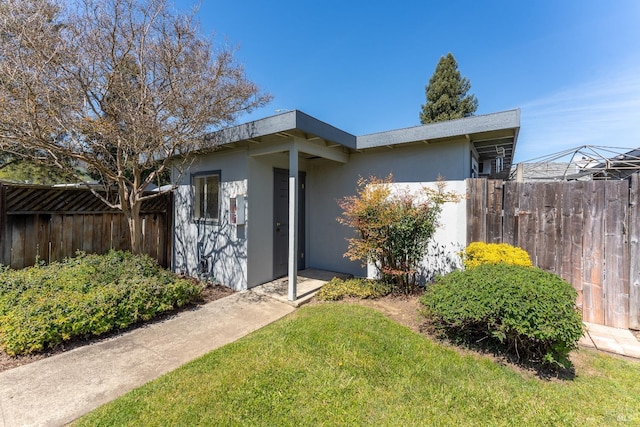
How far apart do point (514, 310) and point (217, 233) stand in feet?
17.6

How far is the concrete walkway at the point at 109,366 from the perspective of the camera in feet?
7.34

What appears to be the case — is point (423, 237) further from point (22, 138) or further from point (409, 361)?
point (22, 138)

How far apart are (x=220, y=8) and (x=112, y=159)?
339 centimetres

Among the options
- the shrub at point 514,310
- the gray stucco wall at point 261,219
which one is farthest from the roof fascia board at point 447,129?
the shrub at point 514,310

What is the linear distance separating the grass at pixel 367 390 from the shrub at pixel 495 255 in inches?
46.3

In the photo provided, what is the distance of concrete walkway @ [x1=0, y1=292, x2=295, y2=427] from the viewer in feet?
7.34

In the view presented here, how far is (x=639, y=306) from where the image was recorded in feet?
11.5

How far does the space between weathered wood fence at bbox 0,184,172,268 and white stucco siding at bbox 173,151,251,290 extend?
740 mm

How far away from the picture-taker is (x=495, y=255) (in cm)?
363

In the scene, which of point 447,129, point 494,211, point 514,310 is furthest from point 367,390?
point 447,129

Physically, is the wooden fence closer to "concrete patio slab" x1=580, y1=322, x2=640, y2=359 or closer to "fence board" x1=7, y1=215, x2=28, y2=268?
"concrete patio slab" x1=580, y1=322, x2=640, y2=359

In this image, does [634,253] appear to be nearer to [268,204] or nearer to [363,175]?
[363,175]

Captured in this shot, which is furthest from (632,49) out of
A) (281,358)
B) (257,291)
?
(257,291)

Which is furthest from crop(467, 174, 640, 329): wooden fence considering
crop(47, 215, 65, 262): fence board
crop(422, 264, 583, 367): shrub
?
crop(47, 215, 65, 262): fence board
